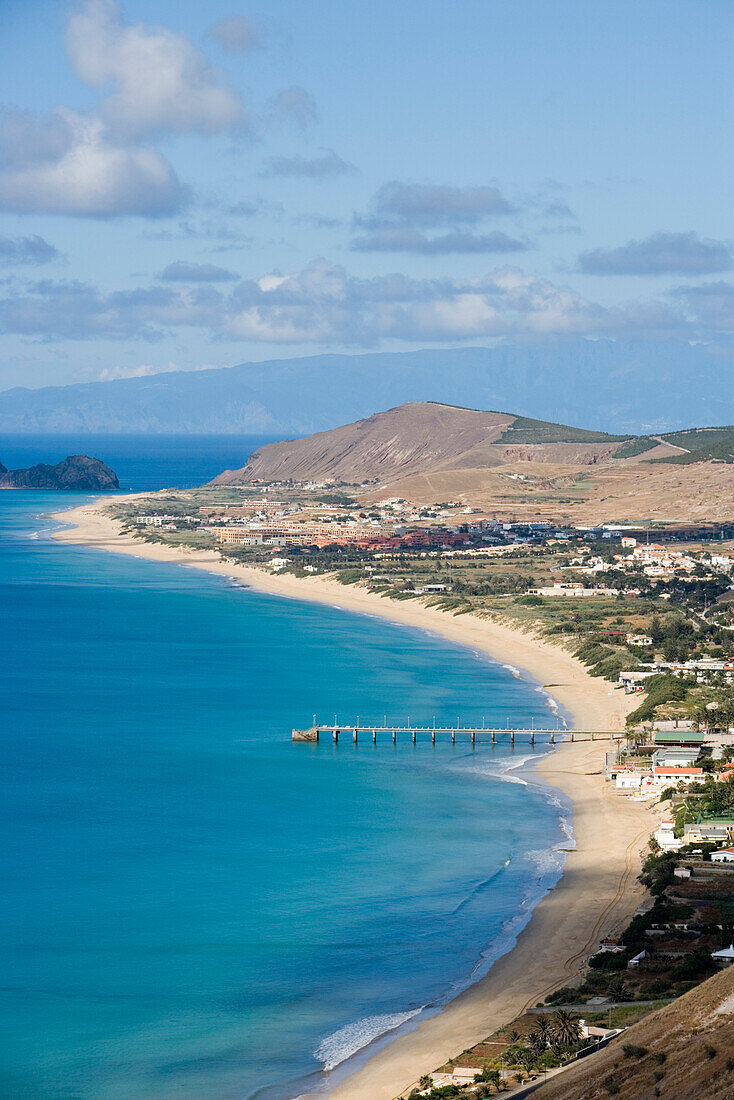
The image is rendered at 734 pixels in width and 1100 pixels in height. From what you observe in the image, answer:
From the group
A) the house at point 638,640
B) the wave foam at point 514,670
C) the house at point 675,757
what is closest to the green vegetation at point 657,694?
the house at point 675,757

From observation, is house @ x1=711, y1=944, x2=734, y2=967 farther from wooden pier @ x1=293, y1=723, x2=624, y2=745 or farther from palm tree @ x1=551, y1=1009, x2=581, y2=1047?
wooden pier @ x1=293, y1=723, x2=624, y2=745

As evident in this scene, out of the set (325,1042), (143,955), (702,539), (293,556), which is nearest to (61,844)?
(143,955)

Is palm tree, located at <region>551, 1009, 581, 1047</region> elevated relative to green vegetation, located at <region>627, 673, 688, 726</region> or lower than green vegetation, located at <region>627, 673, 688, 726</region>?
lower

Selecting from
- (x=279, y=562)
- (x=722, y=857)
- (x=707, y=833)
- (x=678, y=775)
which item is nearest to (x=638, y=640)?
(x=678, y=775)

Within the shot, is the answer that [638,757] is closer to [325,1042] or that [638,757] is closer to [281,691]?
[281,691]

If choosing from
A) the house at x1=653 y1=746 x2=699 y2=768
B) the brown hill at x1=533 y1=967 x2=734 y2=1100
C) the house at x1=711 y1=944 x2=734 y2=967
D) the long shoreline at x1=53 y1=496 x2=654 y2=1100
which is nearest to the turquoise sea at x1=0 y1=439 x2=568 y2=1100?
the long shoreline at x1=53 y1=496 x2=654 y2=1100
